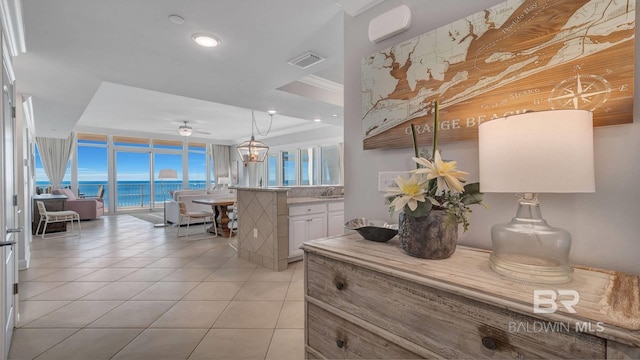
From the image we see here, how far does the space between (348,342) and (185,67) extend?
117 inches

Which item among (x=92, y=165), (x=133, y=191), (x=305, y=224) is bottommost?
(x=305, y=224)

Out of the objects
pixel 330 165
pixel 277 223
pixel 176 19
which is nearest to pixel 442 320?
pixel 176 19

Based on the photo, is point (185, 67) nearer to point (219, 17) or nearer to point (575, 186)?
point (219, 17)

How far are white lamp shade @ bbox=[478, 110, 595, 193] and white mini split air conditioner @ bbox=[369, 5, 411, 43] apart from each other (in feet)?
3.09

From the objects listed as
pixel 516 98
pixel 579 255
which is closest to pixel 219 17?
pixel 516 98

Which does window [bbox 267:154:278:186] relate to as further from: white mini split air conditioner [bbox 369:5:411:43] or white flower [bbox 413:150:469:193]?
white flower [bbox 413:150:469:193]

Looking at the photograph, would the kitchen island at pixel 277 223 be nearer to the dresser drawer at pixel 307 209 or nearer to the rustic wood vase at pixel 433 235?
the dresser drawer at pixel 307 209

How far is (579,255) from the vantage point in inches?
39.8

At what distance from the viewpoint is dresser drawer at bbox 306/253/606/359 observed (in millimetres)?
691

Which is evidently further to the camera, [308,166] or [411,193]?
[308,166]

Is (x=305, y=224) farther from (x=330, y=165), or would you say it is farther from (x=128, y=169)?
(x=128, y=169)

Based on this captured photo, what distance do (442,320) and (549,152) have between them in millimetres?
605

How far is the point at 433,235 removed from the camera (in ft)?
3.46

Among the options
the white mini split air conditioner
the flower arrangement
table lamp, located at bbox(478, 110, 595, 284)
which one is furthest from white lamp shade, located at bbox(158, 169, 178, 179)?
table lamp, located at bbox(478, 110, 595, 284)
